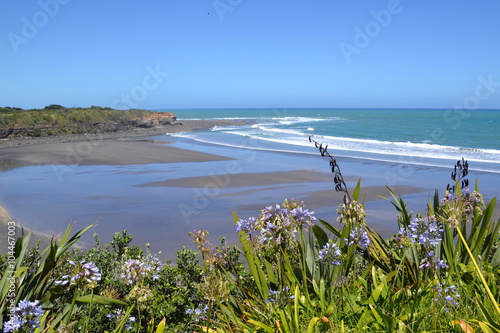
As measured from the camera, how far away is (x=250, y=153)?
72.3 feet

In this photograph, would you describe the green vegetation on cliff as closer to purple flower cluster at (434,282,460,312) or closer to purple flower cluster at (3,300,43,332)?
purple flower cluster at (3,300,43,332)

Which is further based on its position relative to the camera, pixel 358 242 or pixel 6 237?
pixel 6 237

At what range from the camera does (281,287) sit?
224cm

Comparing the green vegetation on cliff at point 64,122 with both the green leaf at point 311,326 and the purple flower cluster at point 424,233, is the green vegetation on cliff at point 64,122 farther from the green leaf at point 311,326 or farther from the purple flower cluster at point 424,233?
the purple flower cluster at point 424,233

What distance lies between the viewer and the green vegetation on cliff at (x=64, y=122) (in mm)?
32438

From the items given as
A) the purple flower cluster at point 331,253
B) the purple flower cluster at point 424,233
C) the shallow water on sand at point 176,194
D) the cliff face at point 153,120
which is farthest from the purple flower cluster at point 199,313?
the cliff face at point 153,120

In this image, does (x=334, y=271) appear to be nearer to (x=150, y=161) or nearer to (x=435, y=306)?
(x=435, y=306)

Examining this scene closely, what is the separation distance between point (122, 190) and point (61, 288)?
920 centimetres

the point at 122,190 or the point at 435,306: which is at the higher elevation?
the point at 435,306

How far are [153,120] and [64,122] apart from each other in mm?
11808

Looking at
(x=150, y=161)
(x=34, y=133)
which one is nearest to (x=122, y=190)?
(x=150, y=161)

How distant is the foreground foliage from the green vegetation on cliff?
3314cm

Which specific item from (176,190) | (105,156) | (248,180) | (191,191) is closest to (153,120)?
(105,156)

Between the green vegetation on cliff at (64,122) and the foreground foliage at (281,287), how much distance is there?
33138mm
